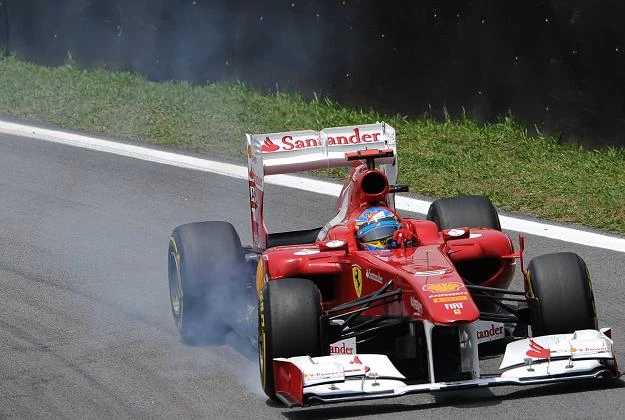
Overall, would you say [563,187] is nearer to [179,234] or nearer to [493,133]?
[493,133]

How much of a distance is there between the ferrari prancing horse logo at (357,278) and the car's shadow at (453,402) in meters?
0.82

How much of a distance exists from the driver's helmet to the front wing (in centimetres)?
116

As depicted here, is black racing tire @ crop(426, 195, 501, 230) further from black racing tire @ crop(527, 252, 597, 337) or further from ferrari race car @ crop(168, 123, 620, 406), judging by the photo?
black racing tire @ crop(527, 252, 597, 337)

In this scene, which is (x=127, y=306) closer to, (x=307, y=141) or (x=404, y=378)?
(x=307, y=141)

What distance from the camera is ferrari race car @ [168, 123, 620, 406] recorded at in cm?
711

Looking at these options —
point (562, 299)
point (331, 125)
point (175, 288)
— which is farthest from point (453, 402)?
point (331, 125)

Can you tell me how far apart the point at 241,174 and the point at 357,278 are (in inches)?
232

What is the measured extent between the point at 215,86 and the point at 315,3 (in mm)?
1994

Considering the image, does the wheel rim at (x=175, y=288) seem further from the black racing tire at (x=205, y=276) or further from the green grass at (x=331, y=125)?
the green grass at (x=331, y=125)

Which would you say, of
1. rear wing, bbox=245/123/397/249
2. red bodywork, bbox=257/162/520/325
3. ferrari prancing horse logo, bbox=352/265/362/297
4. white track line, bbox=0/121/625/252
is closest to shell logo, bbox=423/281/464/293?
red bodywork, bbox=257/162/520/325

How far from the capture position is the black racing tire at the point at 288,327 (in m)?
7.27

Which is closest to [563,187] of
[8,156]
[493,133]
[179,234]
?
[493,133]

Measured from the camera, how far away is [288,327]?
729 cm

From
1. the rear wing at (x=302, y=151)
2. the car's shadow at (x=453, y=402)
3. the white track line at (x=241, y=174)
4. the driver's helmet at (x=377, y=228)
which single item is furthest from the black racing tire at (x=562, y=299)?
the white track line at (x=241, y=174)
